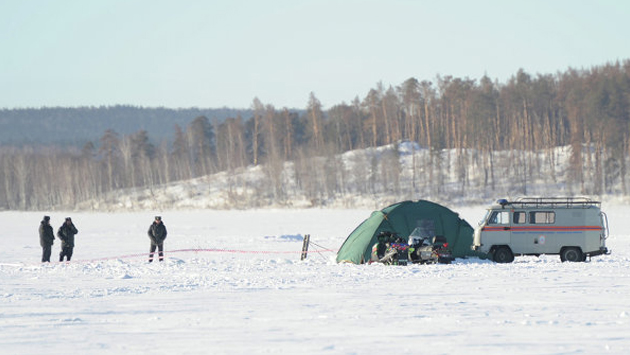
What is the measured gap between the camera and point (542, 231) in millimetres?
21875

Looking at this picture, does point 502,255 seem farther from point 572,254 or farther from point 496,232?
point 572,254

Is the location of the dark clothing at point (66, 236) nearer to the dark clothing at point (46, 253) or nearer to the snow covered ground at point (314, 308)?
the dark clothing at point (46, 253)

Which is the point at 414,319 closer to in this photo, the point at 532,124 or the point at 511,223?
the point at 511,223

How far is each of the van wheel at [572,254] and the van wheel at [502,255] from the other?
1.39 m

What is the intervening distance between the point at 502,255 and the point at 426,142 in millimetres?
76433

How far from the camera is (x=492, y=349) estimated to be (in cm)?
945

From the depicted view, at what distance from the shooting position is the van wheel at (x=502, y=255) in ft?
72.3

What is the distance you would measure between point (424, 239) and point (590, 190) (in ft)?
179

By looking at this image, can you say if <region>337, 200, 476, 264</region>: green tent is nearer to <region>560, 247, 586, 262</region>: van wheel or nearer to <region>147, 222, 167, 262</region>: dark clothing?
<region>560, 247, 586, 262</region>: van wheel

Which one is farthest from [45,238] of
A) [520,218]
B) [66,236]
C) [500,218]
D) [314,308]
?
[520,218]

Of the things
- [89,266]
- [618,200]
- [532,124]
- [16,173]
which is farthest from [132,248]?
[16,173]

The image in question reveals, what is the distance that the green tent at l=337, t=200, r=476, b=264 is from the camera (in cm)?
2255

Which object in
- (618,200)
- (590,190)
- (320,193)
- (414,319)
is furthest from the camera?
(320,193)

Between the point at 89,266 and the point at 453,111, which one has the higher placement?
the point at 453,111
